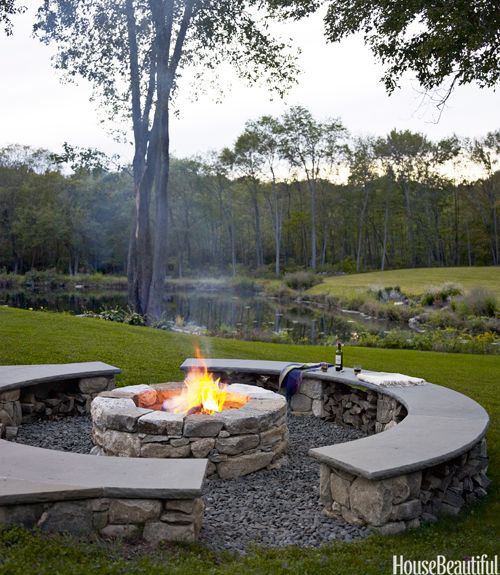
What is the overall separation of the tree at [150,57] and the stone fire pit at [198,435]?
1050 cm

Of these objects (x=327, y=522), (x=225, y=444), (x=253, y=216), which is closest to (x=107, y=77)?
(x=225, y=444)

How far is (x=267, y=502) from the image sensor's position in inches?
177

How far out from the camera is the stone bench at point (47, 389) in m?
6.27

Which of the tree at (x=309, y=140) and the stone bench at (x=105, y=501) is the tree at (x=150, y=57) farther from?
the tree at (x=309, y=140)

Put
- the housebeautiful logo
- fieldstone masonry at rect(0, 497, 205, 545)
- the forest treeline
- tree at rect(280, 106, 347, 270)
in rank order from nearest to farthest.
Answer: the housebeautiful logo, fieldstone masonry at rect(0, 497, 205, 545), tree at rect(280, 106, 347, 270), the forest treeline

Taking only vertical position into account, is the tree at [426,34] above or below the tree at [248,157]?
below

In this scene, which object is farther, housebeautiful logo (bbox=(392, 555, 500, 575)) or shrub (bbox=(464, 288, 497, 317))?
shrub (bbox=(464, 288, 497, 317))

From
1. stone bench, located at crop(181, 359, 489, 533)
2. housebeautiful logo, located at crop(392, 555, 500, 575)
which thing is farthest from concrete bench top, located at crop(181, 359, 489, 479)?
housebeautiful logo, located at crop(392, 555, 500, 575)

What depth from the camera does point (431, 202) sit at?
47.5 metres

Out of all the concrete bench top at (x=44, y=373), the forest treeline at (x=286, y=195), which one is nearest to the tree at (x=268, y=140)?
the forest treeline at (x=286, y=195)

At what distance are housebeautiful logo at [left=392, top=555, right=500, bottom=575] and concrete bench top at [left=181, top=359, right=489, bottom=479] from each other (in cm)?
53

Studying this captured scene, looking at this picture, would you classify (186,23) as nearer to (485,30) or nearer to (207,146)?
(485,30)

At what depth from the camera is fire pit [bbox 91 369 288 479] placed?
5.00 metres

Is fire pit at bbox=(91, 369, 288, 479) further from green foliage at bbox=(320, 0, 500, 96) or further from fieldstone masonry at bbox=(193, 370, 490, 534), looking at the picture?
green foliage at bbox=(320, 0, 500, 96)
